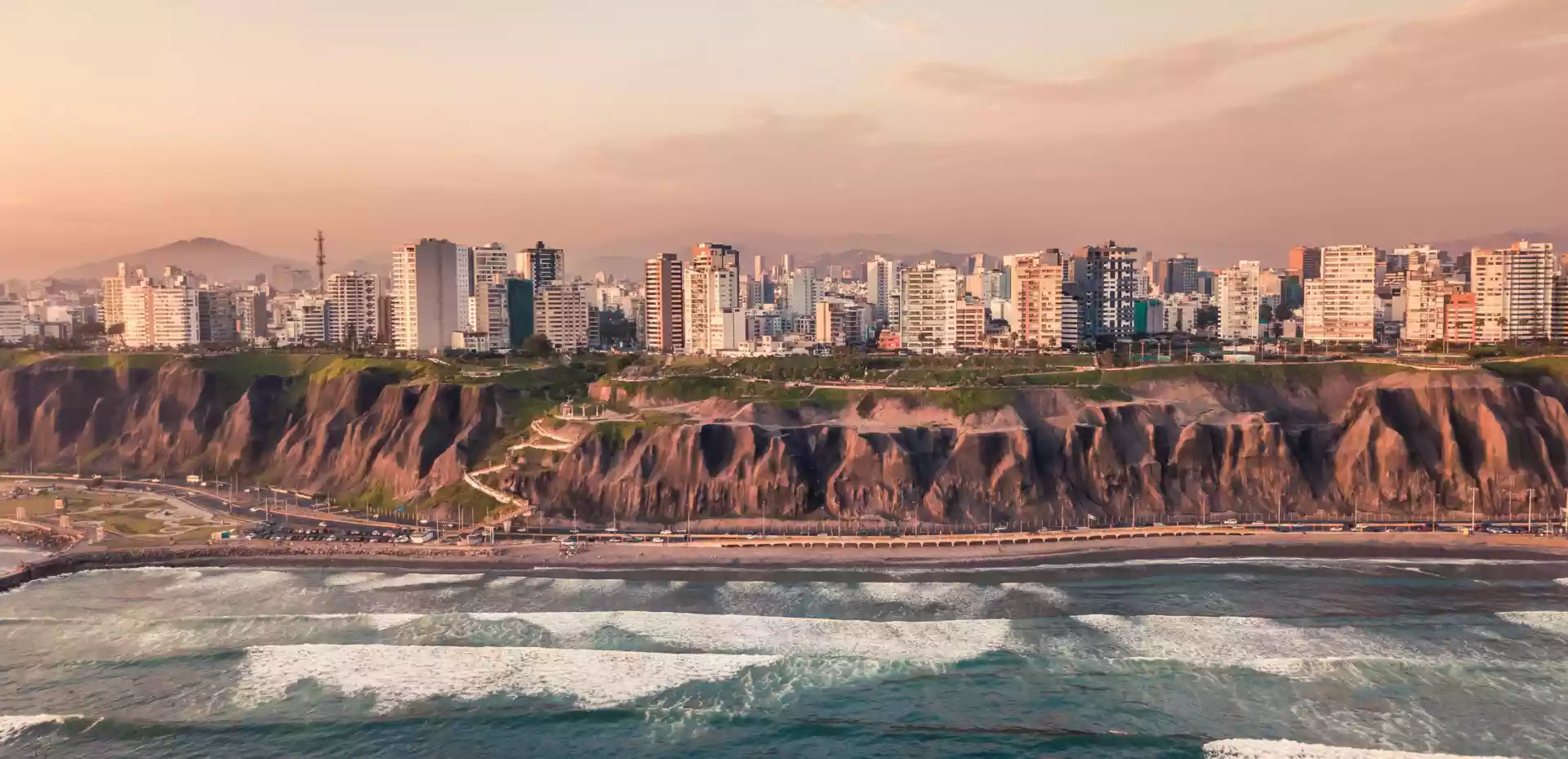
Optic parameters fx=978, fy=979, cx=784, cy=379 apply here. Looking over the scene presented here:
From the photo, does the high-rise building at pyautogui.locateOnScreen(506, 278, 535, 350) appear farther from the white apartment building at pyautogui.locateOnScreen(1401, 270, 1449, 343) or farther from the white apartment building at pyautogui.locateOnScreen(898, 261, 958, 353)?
the white apartment building at pyautogui.locateOnScreen(1401, 270, 1449, 343)

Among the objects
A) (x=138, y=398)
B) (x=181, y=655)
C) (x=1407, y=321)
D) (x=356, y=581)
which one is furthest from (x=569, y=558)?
(x=1407, y=321)

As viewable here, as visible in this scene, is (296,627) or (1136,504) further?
(1136,504)

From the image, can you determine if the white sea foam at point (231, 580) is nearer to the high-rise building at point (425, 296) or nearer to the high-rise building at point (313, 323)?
the high-rise building at point (425, 296)

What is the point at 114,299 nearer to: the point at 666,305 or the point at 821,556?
the point at 666,305

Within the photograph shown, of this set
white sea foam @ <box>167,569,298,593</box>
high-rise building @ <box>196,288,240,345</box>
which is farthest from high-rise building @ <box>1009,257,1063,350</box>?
high-rise building @ <box>196,288,240,345</box>

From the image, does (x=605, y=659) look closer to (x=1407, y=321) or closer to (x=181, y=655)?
(x=181, y=655)

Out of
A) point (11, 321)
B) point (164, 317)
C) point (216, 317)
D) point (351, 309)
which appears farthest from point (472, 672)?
point (11, 321)

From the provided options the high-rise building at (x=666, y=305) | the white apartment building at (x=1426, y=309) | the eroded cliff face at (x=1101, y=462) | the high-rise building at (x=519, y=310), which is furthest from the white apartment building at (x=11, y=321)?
the white apartment building at (x=1426, y=309)
